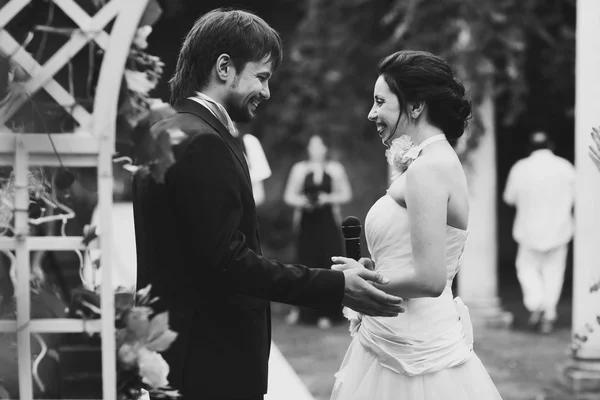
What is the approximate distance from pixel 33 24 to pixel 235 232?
861mm

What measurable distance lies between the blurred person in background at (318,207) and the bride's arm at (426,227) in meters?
6.22

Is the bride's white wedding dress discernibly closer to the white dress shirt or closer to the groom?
the groom

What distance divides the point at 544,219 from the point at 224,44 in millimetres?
6771

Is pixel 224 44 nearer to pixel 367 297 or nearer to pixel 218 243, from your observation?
pixel 218 243

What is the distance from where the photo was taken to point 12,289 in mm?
1837

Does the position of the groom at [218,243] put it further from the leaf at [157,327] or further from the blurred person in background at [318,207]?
the blurred person in background at [318,207]

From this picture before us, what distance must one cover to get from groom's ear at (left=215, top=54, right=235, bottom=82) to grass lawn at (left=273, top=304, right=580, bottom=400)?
375cm

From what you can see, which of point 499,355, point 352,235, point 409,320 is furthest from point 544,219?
point 352,235

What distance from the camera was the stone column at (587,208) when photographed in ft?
18.3

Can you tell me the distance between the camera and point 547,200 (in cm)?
873

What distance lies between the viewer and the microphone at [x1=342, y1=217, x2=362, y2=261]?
2.80 m

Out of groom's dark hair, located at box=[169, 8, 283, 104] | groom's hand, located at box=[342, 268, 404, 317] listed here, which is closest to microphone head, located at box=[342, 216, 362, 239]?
groom's hand, located at box=[342, 268, 404, 317]

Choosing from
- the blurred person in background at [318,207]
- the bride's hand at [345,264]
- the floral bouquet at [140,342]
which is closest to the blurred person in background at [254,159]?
the blurred person in background at [318,207]

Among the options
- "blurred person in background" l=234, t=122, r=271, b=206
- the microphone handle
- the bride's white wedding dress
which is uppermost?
"blurred person in background" l=234, t=122, r=271, b=206
